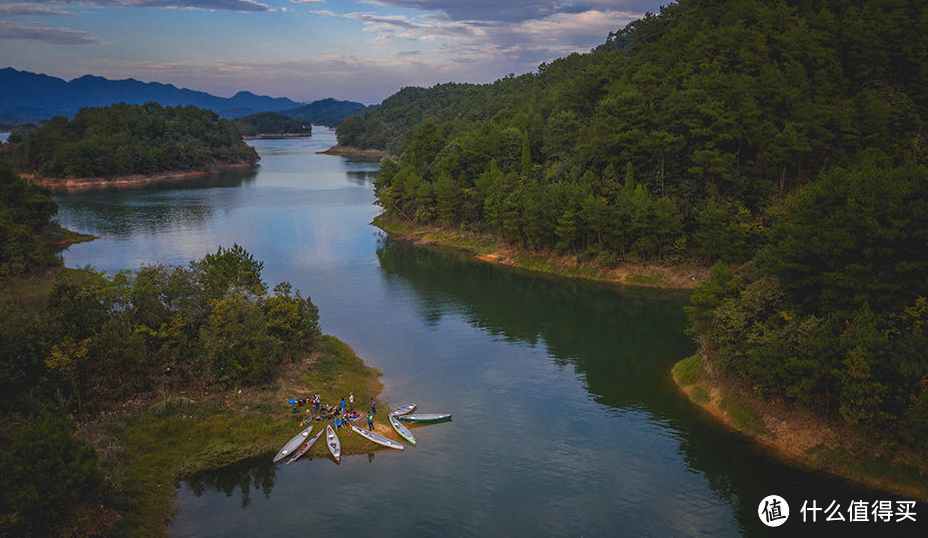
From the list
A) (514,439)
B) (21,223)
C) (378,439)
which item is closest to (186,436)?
(378,439)

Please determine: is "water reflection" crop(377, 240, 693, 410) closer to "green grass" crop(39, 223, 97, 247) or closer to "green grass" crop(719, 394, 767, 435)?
"green grass" crop(719, 394, 767, 435)

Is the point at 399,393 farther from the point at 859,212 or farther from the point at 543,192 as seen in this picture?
the point at 543,192

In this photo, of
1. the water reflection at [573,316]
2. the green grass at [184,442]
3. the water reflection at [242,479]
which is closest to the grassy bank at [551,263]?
the water reflection at [573,316]

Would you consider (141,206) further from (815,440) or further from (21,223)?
→ (815,440)

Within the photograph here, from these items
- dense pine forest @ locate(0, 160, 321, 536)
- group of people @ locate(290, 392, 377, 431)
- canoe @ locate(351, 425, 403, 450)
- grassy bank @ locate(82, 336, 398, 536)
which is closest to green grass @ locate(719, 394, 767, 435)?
canoe @ locate(351, 425, 403, 450)

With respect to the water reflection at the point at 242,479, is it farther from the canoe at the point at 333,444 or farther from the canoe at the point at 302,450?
the canoe at the point at 333,444
